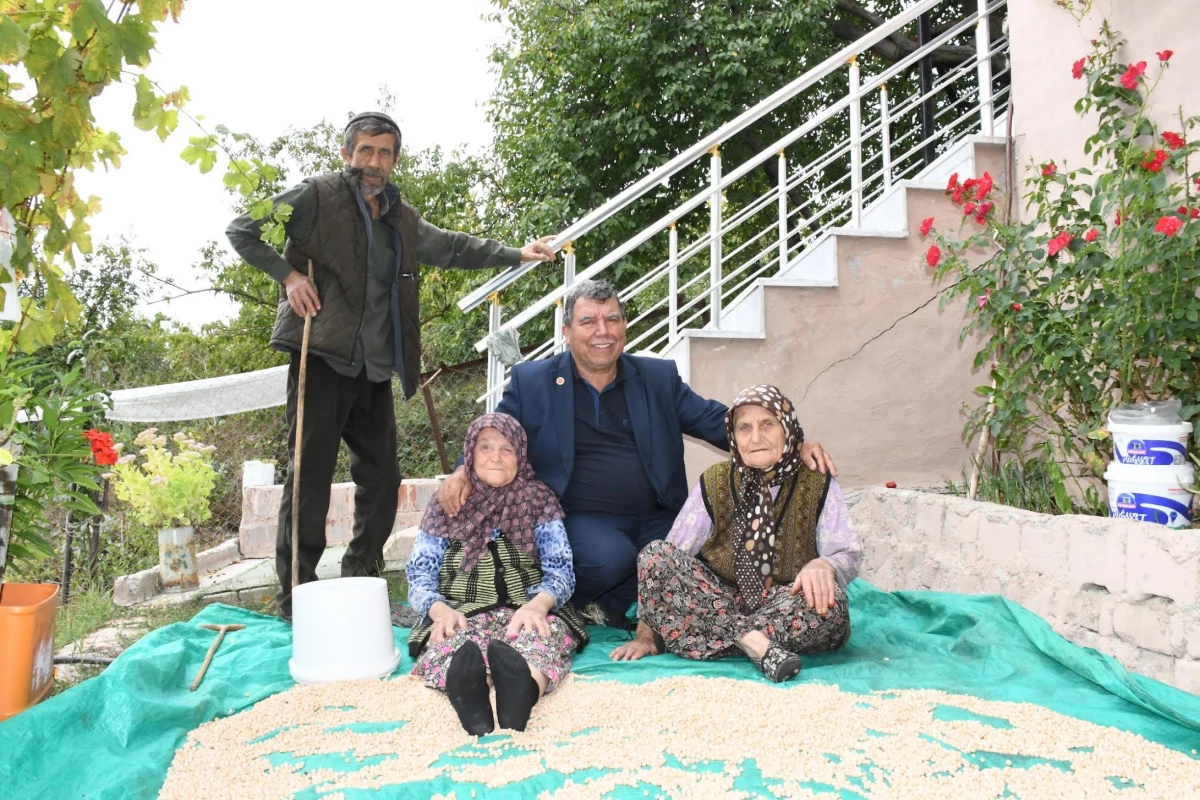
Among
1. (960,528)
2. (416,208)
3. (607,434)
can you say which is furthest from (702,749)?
(416,208)

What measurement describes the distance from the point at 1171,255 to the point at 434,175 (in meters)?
10.7

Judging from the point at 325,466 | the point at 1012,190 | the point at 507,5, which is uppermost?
the point at 507,5

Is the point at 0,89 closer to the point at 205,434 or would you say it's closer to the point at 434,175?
the point at 205,434

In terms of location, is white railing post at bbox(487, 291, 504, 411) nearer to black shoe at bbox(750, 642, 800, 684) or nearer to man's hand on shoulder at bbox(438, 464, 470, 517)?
man's hand on shoulder at bbox(438, 464, 470, 517)

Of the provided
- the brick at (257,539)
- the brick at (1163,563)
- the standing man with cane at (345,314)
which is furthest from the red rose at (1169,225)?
the brick at (257,539)

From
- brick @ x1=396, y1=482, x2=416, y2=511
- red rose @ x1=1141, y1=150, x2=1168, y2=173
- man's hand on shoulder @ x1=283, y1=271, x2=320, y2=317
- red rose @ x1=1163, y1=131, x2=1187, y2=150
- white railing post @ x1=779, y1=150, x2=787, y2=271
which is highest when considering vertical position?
white railing post @ x1=779, y1=150, x2=787, y2=271

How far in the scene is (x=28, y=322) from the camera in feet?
5.36

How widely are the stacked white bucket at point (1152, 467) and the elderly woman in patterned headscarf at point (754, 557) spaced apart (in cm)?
69

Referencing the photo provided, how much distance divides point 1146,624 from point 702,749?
1.19 metres

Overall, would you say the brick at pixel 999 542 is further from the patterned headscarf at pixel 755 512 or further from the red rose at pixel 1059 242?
the red rose at pixel 1059 242

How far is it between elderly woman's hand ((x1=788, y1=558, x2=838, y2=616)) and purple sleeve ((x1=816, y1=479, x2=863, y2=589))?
0.06m

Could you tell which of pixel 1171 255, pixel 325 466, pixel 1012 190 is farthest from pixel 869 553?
pixel 325 466

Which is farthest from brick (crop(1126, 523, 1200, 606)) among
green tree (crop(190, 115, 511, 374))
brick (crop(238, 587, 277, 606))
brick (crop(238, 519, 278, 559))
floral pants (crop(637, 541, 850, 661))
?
green tree (crop(190, 115, 511, 374))

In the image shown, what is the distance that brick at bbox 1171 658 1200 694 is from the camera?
197 centimetres
